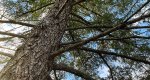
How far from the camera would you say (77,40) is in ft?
13.3

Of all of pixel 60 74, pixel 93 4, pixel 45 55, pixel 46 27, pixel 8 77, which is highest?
pixel 93 4

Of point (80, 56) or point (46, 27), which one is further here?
point (80, 56)

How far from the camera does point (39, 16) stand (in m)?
4.43

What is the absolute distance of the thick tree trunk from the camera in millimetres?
2203

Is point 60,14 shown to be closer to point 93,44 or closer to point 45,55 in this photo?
point 45,55

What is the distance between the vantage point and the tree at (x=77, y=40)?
7.39ft

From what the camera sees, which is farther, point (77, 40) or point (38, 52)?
point (77, 40)

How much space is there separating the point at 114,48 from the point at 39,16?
1250mm

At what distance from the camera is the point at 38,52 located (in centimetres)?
238

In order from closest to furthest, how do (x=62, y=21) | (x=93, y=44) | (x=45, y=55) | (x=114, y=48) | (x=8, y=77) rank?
(x=8, y=77) → (x=45, y=55) → (x=62, y=21) → (x=114, y=48) → (x=93, y=44)

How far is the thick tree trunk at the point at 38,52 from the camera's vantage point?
2.20 m

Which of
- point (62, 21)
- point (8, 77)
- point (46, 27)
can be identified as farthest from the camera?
point (62, 21)

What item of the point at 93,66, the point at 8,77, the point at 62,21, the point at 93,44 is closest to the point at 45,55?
the point at 8,77

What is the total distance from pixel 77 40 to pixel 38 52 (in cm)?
172
